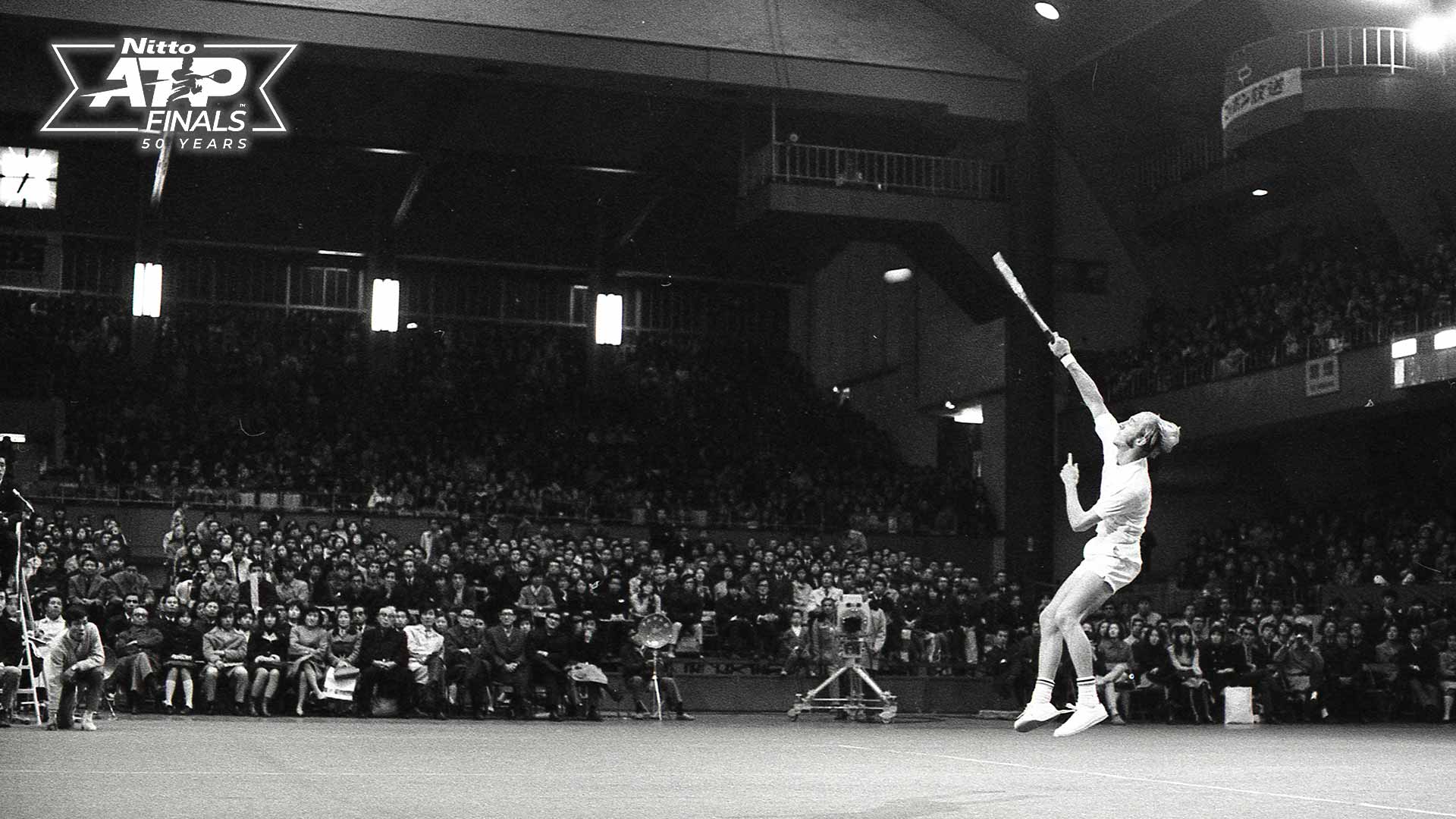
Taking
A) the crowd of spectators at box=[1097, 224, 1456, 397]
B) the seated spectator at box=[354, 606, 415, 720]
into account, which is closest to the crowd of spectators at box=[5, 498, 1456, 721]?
the seated spectator at box=[354, 606, 415, 720]

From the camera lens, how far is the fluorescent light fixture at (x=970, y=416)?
38625 millimetres

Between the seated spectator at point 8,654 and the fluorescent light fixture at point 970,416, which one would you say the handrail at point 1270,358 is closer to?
the fluorescent light fixture at point 970,416

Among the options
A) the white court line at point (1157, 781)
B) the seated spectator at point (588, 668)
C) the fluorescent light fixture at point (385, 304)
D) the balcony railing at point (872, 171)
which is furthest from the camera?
the fluorescent light fixture at point (385, 304)

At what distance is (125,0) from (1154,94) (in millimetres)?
19641

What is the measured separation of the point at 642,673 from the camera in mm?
22109

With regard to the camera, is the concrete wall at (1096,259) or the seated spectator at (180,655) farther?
the concrete wall at (1096,259)

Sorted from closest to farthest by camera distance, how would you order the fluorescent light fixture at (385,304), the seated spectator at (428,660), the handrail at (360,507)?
the seated spectator at (428,660), the handrail at (360,507), the fluorescent light fixture at (385,304)

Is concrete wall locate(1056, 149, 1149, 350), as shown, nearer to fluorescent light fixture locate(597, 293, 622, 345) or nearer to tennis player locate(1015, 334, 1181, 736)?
fluorescent light fixture locate(597, 293, 622, 345)

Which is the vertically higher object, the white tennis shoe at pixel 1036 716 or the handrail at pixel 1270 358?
the handrail at pixel 1270 358

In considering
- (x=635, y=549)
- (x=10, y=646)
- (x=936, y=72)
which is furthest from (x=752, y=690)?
(x=936, y=72)

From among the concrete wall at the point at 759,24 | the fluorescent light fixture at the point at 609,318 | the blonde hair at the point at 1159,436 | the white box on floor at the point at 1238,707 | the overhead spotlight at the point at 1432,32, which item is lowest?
the white box on floor at the point at 1238,707

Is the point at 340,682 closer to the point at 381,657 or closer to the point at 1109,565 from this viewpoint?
the point at 381,657

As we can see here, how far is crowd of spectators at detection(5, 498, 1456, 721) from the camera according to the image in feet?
67.8

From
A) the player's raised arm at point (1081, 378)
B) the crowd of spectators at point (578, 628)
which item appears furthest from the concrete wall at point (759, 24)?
the player's raised arm at point (1081, 378)
